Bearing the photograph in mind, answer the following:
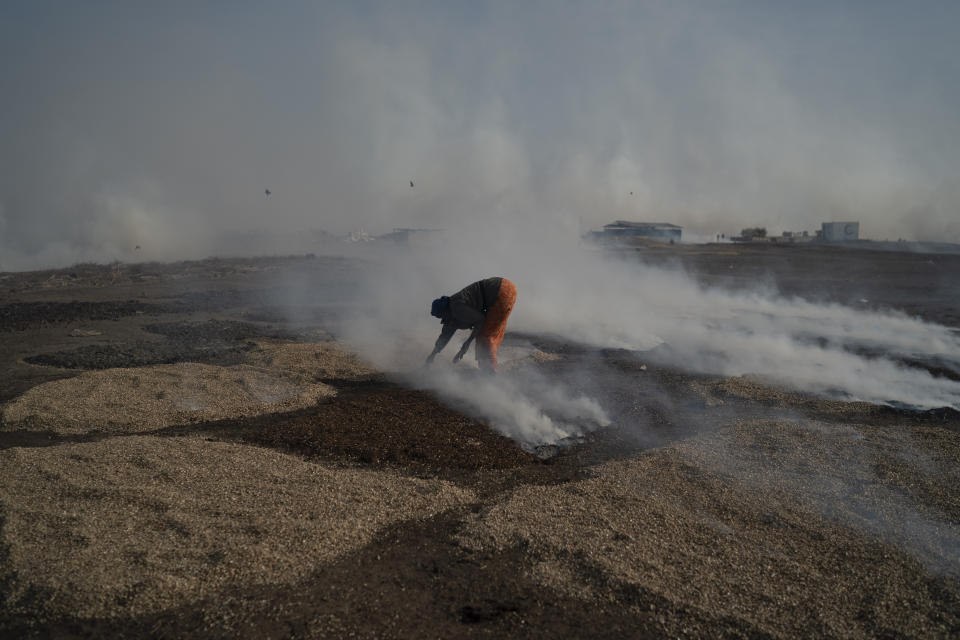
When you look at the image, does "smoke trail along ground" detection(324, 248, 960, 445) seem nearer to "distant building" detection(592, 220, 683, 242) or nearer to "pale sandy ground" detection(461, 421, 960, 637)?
"pale sandy ground" detection(461, 421, 960, 637)

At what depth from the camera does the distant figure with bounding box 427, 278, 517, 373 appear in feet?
30.8

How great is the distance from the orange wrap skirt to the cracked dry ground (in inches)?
86.1

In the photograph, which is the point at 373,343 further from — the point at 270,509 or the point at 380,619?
the point at 380,619

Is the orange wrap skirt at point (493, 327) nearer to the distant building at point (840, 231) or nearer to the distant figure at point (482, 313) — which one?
the distant figure at point (482, 313)

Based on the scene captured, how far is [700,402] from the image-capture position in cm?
853

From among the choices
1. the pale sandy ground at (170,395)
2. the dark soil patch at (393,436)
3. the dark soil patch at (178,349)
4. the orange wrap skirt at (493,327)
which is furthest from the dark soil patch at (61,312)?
the orange wrap skirt at (493,327)

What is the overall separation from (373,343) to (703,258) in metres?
31.2

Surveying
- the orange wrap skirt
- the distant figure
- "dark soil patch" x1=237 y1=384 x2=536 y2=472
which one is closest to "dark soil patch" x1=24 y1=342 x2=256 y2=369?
"dark soil patch" x1=237 y1=384 x2=536 y2=472

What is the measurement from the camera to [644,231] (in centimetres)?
5606

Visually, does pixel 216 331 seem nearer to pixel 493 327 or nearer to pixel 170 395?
pixel 170 395

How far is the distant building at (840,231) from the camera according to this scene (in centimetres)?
4975

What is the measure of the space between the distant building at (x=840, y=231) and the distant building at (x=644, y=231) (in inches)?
496

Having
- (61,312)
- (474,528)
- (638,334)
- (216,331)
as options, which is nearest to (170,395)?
(474,528)

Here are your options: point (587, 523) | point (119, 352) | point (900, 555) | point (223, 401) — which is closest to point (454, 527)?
point (587, 523)
